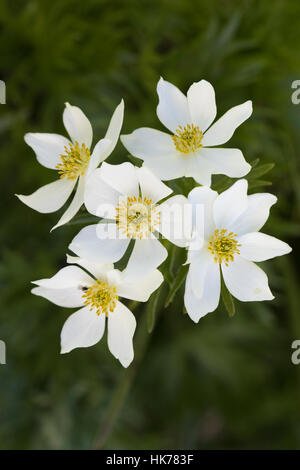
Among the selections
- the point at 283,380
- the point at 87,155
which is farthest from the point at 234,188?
the point at 283,380

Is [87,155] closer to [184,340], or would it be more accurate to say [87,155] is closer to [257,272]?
[257,272]

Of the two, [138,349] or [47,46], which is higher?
[47,46]

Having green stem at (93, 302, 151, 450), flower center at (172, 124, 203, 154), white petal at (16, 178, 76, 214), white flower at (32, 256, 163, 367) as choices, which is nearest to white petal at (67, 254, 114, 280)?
white flower at (32, 256, 163, 367)

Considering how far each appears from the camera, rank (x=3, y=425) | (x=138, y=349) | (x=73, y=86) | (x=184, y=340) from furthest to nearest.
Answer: (x=184, y=340), (x=3, y=425), (x=73, y=86), (x=138, y=349)

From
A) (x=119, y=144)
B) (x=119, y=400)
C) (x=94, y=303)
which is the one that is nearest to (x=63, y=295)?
(x=94, y=303)

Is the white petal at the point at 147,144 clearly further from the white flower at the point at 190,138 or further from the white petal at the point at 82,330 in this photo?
the white petal at the point at 82,330

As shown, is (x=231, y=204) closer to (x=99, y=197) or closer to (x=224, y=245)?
(x=224, y=245)

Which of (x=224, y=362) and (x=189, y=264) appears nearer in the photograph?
(x=189, y=264)
